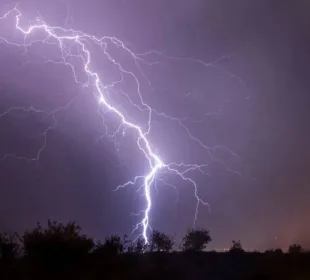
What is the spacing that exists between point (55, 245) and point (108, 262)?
5.82 ft

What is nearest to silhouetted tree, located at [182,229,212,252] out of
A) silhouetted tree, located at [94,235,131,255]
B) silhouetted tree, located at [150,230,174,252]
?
silhouetted tree, located at [150,230,174,252]

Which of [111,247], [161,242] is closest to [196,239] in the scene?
[161,242]

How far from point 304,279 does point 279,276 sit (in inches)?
31.1

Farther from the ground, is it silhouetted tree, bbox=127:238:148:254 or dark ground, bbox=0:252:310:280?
silhouetted tree, bbox=127:238:148:254

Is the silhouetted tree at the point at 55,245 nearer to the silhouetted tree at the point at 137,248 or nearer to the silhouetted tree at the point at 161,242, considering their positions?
the silhouetted tree at the point at 137,248

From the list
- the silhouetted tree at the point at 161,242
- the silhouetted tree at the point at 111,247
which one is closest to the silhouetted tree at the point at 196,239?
the silhouetted tree at the point at 161,242

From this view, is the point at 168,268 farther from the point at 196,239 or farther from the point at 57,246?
the point at 196,239

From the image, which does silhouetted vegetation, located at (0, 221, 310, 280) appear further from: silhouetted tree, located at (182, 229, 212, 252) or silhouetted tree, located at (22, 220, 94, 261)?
silhouetted tree, located at (182, 229, 212, 252)

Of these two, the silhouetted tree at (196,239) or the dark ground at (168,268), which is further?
the silhouetted tree at (196,239)

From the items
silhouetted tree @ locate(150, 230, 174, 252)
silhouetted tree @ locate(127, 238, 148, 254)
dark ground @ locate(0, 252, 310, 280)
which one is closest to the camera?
dark ground @ locate(0, 252, 310, 280)

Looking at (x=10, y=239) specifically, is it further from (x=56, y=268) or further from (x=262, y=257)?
(x=262, y=257)

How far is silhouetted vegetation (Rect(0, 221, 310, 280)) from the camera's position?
44.3 ft

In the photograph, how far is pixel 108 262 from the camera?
1483 cm

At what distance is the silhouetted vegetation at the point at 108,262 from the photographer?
13.5 metres
